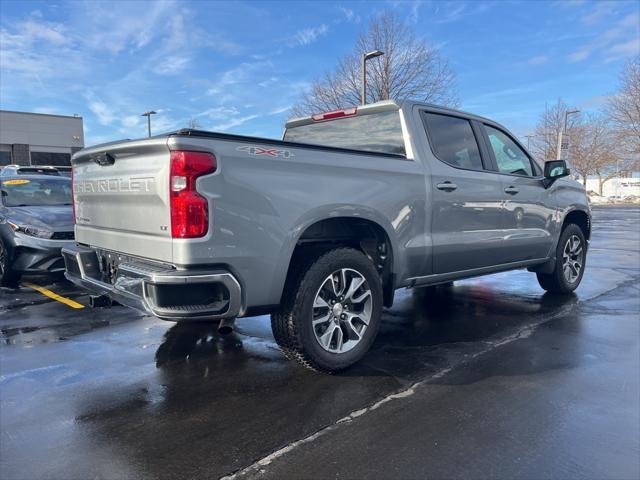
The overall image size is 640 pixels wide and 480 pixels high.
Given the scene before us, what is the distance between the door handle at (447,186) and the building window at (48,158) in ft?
131

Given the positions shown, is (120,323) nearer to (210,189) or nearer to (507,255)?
(210,189)

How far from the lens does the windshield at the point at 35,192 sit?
25.5 feet

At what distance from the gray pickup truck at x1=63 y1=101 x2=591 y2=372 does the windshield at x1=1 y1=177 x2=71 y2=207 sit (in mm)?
4161

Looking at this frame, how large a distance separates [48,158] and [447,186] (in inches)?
1648

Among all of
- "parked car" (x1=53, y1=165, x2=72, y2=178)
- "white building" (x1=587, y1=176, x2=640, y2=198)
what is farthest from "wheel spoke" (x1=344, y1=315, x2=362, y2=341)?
"white building" (x1=587, y1=176, x2=640, y2=198)

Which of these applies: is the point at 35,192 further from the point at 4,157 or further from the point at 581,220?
the point at 4,157

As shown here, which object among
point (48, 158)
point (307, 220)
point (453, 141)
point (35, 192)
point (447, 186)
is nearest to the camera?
point (307, 220)

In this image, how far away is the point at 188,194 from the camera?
2.97 m

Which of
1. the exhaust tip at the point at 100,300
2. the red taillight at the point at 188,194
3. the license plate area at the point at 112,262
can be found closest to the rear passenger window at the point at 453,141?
the red taillight at the point at 188,194

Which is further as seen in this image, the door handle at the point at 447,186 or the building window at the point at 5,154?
the building window at the point at 5,154

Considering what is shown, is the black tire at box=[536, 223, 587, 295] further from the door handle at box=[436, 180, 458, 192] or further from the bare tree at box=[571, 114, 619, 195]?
the bare tree at box=[571, 114, 619, 195]

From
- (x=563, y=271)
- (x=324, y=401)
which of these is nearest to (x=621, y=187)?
(x=563, y=271)

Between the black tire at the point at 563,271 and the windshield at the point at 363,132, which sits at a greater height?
the windshield at the point at 363,132

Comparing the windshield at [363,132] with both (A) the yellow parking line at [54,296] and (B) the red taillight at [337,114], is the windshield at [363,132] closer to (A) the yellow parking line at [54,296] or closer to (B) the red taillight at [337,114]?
(B) the red taillight at [337,114]
